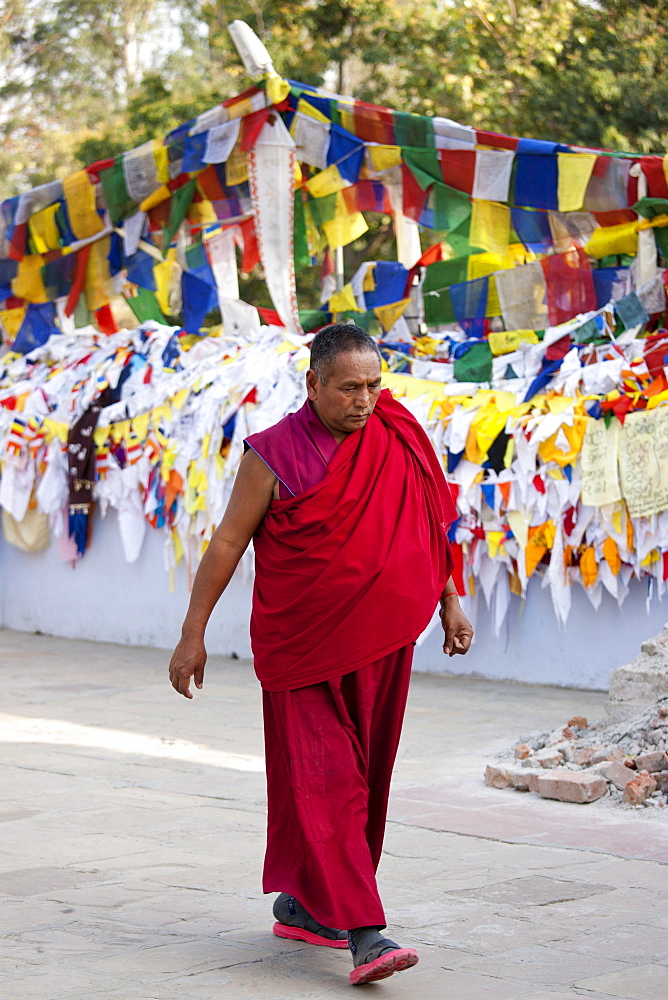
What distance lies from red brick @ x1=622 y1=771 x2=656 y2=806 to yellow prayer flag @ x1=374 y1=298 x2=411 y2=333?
5664 mm

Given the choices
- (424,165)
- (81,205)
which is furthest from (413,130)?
(81,205)

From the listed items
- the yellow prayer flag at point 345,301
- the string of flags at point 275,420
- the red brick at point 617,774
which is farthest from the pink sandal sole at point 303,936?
the yellow prayer flag at point 345,301

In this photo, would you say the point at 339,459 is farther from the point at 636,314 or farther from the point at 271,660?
the point at 636,314

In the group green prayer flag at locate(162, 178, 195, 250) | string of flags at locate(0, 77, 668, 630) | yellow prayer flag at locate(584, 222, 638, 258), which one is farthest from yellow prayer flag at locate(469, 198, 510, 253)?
green prayer flag at locate(162, 178, 195, 250)

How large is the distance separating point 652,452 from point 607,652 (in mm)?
1283

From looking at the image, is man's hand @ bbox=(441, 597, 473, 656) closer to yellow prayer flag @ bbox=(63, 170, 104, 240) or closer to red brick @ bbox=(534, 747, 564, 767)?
red brick @ bbox=(534, 747, 564, 767)

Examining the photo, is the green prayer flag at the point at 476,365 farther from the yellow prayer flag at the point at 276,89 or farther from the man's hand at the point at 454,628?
the man's hand at the point at 454,628

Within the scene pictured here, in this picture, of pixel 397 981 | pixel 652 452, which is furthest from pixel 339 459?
pixel 652 452

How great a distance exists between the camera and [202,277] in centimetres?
1104

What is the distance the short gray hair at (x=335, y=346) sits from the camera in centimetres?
355

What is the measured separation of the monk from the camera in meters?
3.41

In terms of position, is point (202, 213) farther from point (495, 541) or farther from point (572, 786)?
point (572, 786)

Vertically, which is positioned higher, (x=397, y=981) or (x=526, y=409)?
(x=526, y=409)

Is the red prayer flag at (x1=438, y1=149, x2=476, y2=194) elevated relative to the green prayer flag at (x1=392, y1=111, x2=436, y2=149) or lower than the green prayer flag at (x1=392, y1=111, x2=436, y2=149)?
lower
